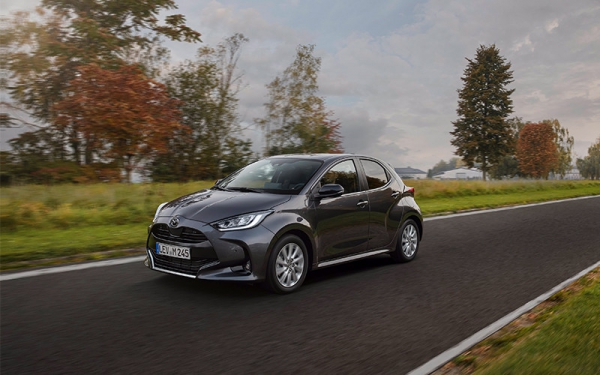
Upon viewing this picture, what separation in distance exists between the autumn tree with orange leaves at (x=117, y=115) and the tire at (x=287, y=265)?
11828 millimetres

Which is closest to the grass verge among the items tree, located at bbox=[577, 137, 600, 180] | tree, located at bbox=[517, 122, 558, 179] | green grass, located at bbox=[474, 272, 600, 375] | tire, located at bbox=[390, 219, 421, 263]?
green grass, located at bbox=[474, 272, 600, 375]

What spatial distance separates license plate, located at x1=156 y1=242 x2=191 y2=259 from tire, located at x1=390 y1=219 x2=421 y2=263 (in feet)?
11.8

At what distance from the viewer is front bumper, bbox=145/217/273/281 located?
5754 millimetres

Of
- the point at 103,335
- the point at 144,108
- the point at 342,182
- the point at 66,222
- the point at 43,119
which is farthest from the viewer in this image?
the point at 43,119

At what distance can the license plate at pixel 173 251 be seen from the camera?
5887 mm

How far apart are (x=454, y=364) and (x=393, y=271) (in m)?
3.58

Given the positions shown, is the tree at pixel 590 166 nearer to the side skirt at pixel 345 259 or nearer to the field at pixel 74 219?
the field at pixel 74 219

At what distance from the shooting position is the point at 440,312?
5.77m

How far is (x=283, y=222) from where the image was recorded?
6.12 m

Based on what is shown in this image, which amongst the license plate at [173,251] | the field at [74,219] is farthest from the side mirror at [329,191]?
the field at [74,219]

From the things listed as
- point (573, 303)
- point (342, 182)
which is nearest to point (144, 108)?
point (342, 182)

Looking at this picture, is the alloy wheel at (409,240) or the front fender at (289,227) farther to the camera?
the alloy wheel at (409,240)

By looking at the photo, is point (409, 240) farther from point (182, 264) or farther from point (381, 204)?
point (182, 264)

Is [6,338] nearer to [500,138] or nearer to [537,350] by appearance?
[537,350]
